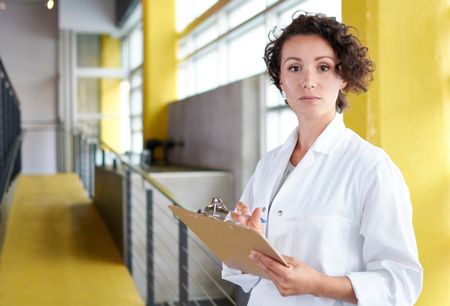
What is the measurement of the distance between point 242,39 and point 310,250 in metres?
6.19

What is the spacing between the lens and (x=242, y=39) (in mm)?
7188

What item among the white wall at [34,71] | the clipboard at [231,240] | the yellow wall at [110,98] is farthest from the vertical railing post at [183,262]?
the white wall at [34,71]

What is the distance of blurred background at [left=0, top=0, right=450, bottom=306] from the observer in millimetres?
3258

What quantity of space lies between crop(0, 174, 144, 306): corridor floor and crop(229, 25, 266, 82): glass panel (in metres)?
2.42

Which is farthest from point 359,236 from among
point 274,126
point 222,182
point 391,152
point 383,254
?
point 222,182

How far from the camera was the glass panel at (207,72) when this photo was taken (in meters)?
8.17

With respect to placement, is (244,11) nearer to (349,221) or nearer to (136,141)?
(136,141)

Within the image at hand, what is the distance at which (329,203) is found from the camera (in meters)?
1.19

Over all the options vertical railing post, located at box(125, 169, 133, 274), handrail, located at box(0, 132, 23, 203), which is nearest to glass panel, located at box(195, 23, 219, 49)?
handrail, located at box(0, 132, 23, 203)

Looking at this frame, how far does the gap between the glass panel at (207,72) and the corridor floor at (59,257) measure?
2.39 meters

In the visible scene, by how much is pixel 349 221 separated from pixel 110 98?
1263 centimetres

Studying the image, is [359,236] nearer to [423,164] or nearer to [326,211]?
[326,211]

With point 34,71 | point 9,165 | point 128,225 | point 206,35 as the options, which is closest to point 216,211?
point 128,225

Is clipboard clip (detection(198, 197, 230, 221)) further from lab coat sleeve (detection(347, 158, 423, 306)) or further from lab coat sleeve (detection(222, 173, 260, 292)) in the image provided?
lab coat sleeve (detection(347, 158, 423, 306))
